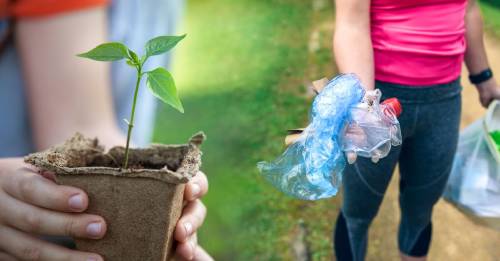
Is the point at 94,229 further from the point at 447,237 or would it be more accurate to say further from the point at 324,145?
the point at 447,237

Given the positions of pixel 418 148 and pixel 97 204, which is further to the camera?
pixel 418 148

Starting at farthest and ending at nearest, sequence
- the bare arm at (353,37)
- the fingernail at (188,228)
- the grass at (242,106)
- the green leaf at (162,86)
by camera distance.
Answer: the grass at (242,106)
the bare arm at (353,37)
the fingernail at (188,228)
the green leaf at (162,86)

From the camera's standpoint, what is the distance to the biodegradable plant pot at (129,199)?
0.56 meters

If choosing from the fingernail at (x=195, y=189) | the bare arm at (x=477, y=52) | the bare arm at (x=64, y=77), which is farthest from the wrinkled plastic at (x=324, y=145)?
the bare arm at (x=477, y=52)

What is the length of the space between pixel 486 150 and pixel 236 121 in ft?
3.46

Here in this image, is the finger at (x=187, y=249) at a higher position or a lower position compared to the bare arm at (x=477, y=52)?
lower

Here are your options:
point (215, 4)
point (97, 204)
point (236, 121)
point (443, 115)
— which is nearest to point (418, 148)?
point (443, 115)

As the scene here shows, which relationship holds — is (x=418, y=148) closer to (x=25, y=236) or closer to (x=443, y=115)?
(x=443, y=115)

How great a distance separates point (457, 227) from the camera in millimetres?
1353

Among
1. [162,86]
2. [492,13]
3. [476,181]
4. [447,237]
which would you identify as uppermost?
[492,13]

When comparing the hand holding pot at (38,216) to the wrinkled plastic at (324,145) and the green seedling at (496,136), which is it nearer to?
the wrinkled plastic at (324,145)

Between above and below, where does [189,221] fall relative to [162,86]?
below

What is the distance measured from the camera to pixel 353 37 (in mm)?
798

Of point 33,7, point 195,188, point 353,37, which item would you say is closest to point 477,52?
point 353,37
